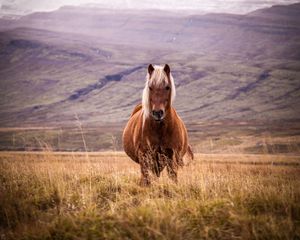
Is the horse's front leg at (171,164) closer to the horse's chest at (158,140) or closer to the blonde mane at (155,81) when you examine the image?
the horse's chest at (158,140)

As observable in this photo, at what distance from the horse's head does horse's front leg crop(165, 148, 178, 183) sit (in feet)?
2.96

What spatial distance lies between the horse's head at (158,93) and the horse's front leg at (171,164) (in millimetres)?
903

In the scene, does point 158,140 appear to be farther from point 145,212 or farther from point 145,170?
point 145,212

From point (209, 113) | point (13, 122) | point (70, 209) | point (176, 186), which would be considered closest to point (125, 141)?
point (176, 186)

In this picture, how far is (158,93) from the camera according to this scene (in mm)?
8266

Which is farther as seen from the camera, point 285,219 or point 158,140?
point 158,140

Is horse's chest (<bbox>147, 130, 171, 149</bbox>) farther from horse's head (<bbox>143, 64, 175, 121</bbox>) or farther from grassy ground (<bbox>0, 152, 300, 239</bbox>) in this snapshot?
grassy ground (<bbox>0, 152, 300, 239</bbox>)

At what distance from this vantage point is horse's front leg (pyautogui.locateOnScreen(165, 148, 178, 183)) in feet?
27.7

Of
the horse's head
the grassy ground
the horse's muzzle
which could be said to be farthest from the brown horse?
the grassy ground

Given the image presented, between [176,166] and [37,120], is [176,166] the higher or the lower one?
the higher one

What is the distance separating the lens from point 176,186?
739 centimetres

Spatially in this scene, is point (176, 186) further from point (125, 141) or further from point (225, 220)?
point (125, 141)

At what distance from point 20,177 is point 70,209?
8.80 feet

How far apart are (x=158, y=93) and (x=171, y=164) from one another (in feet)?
5.35
